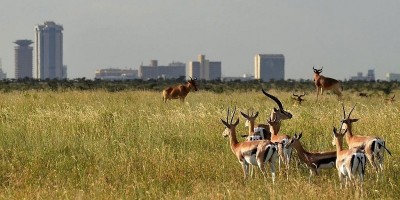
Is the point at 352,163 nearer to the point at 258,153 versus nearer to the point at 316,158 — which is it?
the point at 316,158

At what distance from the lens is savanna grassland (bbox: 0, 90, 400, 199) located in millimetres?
7855

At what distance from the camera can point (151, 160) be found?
9.82m

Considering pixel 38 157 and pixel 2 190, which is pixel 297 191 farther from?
pixel 38 157

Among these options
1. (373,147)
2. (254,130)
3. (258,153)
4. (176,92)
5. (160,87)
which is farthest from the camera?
(160,87)

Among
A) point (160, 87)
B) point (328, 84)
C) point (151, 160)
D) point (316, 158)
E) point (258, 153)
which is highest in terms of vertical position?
point (328, 84)

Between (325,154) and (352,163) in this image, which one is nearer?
(352,163)

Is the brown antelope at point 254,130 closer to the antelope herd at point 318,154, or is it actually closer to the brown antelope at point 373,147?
the antelope herd at point 318,154

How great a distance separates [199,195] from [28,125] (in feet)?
23.7

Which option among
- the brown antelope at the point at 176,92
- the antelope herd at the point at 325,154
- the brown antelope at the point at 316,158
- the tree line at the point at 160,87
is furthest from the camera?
the tree line at the point at 160,87

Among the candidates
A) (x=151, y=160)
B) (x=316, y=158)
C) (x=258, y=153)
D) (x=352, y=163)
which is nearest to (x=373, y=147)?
(x=316, y=158)

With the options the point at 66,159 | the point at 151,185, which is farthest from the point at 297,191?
the point at 66,159

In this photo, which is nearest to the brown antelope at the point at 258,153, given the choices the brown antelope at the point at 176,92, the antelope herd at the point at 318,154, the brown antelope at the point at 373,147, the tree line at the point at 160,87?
the antelope herd at the point at 318,154

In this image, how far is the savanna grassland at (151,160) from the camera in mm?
7855

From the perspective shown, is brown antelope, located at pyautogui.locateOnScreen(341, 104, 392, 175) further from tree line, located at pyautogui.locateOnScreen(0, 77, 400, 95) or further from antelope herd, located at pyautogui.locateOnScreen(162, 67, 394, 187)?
tree line, located at pyautogui.locateOnScreen(0, 77, 400, 95)
